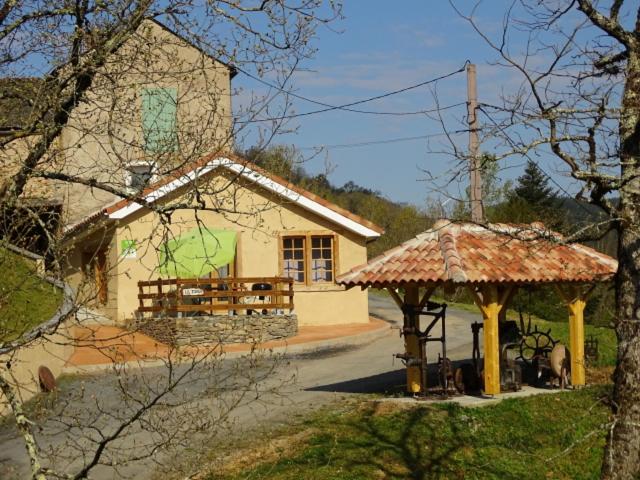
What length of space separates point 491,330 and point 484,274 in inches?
38.1

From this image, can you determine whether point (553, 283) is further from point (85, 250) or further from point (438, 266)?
point (85, 250)

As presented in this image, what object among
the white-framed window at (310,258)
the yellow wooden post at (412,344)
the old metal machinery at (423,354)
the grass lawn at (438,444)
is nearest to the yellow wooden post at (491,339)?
the grass lawn at (438,444)

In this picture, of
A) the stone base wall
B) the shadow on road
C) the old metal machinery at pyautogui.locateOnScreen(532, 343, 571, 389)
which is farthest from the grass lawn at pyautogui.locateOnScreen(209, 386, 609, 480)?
the stone base wall

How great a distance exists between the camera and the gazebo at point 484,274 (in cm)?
1426

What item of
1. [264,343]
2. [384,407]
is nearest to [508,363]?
[384,407]

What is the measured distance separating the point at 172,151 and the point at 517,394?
9249 mm

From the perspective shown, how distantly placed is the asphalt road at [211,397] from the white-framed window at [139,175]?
160 cm

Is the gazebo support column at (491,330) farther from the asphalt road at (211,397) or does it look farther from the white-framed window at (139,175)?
the white-framed window at (139,175)

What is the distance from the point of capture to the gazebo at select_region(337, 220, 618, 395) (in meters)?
14.3

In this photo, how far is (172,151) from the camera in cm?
756

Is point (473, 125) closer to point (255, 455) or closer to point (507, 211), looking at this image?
point (255, 455)

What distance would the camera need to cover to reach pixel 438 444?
1263cm

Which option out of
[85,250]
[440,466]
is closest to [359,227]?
[85,250]

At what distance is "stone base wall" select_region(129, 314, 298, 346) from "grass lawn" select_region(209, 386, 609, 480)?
773 cm
